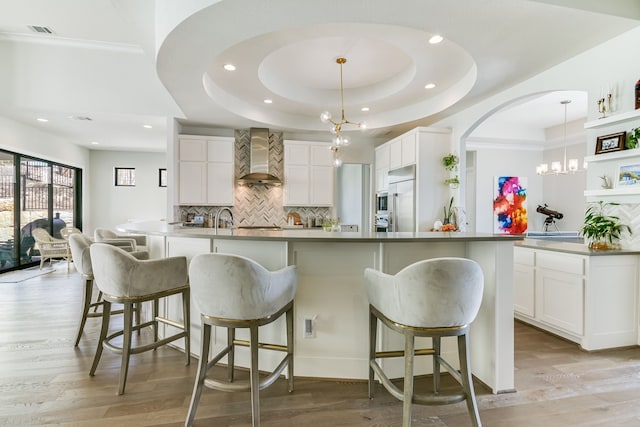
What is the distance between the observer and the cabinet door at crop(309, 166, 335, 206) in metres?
5.79

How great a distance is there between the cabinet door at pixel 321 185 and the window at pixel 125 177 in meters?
5.58

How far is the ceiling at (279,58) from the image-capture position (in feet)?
7.75

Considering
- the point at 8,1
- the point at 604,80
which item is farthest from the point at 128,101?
the point at 604,80

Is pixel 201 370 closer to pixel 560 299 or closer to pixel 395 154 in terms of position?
pixel 560 299

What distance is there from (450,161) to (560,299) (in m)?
2.34

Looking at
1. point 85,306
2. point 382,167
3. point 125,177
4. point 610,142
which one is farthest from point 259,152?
point 125,177

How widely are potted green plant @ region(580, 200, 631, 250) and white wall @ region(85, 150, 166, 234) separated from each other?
8.88 meters

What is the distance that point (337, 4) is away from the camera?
2.21 metres

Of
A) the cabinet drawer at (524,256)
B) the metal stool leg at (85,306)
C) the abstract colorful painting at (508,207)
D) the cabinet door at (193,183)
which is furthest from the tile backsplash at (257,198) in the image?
the abstract colorful painting at (508,207)

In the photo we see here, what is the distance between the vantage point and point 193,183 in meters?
5.29

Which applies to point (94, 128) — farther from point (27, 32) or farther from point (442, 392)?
point (442, 392)

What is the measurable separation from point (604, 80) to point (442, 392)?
10.00 feet

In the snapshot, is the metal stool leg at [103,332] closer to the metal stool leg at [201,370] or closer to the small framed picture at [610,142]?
the metal stool leg at [201,370]

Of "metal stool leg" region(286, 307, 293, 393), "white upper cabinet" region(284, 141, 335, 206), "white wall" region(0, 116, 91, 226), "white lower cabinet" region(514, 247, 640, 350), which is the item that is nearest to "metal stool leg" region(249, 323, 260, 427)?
"metal stool leg" region(286, 307, 293, 393)
